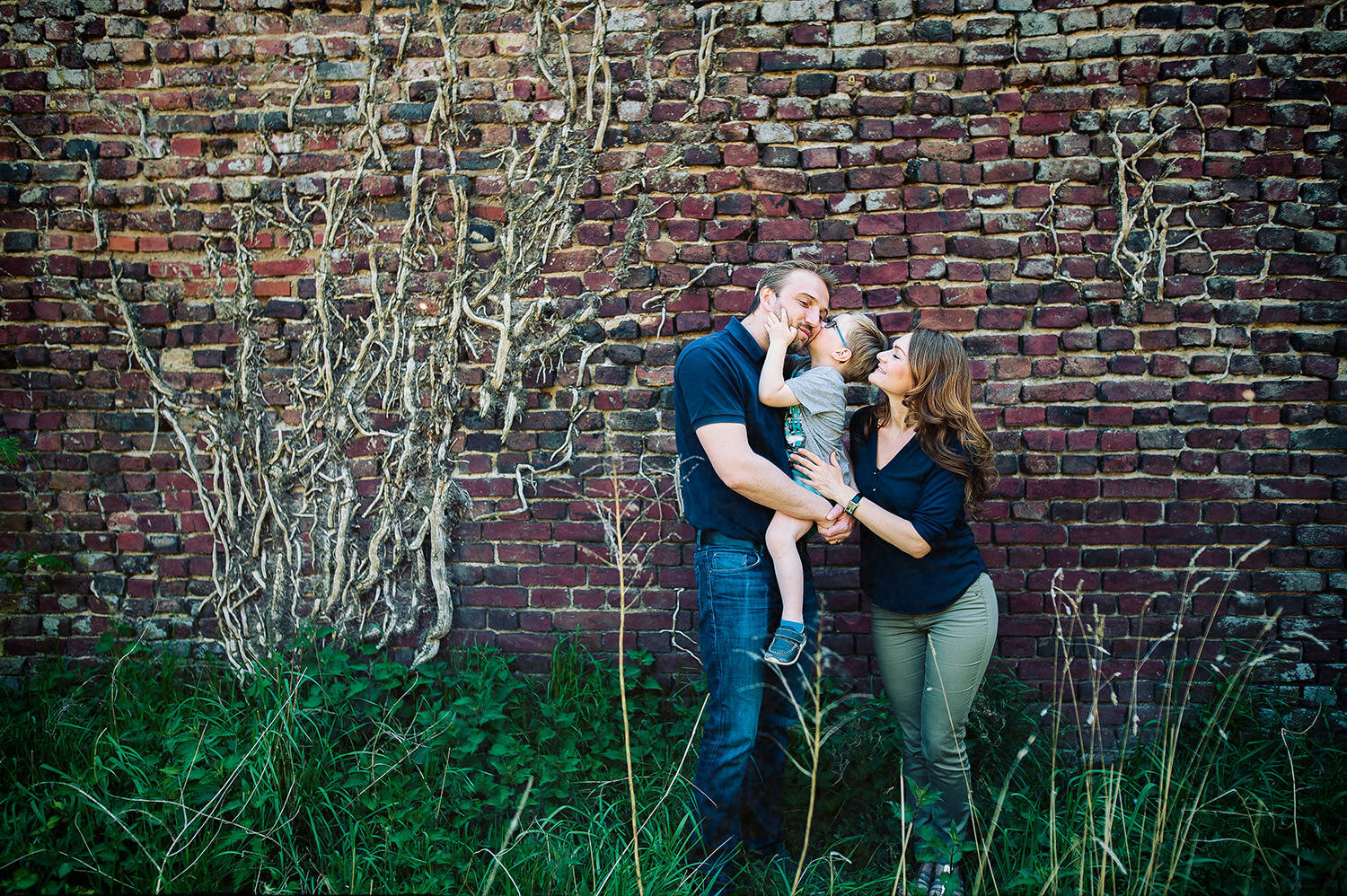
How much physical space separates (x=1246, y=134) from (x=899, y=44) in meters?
1.50

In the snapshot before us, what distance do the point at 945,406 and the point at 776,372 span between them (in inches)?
23.7

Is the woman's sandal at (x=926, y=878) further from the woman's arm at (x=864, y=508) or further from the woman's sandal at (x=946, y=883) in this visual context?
the woman's arm at (x=864, y=508)

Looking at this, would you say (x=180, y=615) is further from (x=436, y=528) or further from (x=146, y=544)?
(x=436, y=528)

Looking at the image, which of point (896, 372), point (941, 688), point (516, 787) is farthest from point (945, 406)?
point (516, 787)

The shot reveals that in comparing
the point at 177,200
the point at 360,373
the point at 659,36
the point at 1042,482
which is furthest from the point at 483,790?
the point at 659,36

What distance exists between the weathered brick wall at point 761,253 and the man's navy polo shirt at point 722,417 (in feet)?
1.86

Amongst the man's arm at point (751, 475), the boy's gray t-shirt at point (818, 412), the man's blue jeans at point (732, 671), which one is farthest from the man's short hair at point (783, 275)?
the man's blue jeans at point (732, 671)

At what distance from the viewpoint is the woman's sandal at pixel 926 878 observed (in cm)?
236

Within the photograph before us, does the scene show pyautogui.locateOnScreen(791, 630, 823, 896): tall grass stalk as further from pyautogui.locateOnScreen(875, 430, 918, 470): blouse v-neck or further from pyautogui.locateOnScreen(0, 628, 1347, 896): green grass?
pyautogui.locateOnScreen(875, 430, 918, 470): blouse v-neck

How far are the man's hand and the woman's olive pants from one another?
36 centimetres

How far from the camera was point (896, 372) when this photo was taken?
2.44 m

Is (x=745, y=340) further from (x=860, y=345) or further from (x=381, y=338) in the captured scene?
(x=381, y=338)

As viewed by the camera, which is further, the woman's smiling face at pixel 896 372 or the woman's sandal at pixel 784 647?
A: the woman's smiling face at pixel 896 372

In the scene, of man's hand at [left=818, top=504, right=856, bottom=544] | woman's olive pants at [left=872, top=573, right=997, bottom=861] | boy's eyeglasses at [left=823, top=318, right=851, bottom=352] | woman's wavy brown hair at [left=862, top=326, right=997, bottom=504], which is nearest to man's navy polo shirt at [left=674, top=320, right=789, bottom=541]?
man's hand at [left=818, top=504, right=856, bottom=544]
